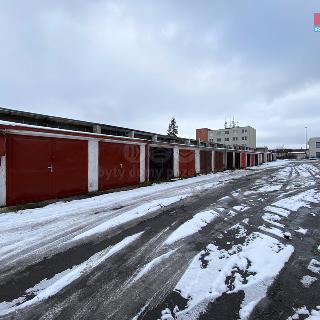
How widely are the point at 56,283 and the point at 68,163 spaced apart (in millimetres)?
8287

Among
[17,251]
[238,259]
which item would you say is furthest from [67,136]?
[238,259]

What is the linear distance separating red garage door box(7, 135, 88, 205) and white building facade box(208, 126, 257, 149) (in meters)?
92.4

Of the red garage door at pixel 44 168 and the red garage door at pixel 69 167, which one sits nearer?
the red garage door at pixel 44 168

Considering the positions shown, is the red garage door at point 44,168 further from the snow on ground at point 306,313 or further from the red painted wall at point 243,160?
the red painted wall at point 243,160

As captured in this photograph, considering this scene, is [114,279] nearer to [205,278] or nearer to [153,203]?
[205,278]

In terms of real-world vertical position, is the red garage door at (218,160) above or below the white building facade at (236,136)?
below

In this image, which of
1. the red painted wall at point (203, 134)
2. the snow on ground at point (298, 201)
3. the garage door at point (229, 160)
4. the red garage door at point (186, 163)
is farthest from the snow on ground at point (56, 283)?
the red painted wall at point (203, 134)

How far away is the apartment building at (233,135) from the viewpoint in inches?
3982

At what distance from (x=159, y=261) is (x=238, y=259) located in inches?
54.3

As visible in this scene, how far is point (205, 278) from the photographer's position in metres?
4.28

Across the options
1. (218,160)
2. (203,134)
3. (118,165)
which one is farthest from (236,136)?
(118,165)

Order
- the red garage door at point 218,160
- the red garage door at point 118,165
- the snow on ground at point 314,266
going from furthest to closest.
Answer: the red garage door at point 218,160 < the red garage door at point 118,165 < the snow on ground at point 314,266

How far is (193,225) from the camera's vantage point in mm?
7332

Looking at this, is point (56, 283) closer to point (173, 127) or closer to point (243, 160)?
point (243, 160)
